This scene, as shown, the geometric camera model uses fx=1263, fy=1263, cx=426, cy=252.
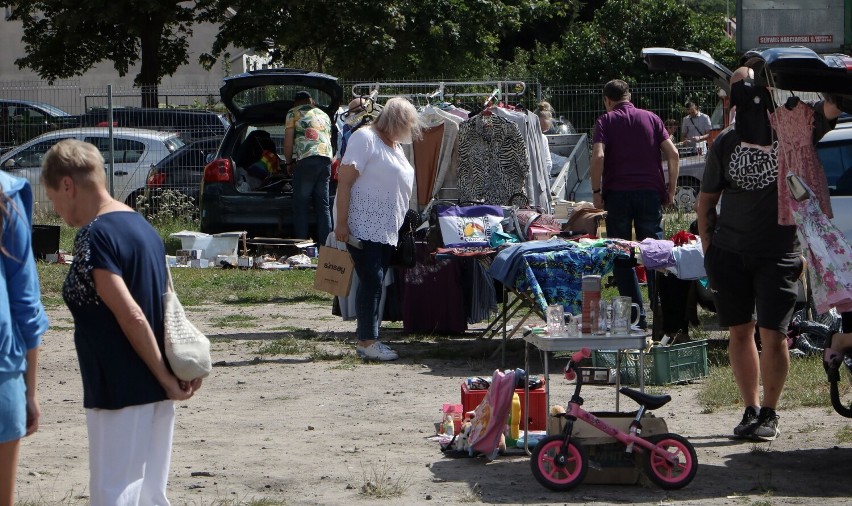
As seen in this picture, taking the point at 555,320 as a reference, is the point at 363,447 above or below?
below

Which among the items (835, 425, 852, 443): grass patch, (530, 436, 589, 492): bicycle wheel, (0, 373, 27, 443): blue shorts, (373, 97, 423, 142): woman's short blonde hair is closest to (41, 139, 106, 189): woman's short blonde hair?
(0, 373, 27, 443): blue shorts

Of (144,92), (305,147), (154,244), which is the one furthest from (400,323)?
(144,92)

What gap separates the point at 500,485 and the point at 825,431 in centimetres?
208

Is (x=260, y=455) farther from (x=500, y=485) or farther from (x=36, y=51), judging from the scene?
(x=36, y=51)

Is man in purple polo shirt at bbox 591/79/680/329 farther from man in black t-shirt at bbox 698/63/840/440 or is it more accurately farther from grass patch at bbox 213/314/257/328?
grass patch at bbox 213/314/257/328

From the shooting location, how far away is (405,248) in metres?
9.92

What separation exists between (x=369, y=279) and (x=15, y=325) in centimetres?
537

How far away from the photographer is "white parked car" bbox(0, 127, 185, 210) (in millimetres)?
18438

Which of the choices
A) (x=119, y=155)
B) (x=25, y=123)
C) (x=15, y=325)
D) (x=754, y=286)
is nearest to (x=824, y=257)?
(x=754, y=286)

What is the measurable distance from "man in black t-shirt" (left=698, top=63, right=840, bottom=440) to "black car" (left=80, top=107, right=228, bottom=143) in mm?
13507

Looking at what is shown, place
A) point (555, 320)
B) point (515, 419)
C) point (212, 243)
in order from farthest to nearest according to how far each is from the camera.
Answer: point (212, 243) → point (515, 419) → point (555, 320)

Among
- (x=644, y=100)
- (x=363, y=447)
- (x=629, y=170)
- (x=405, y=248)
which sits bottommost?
(x=363, y=447)

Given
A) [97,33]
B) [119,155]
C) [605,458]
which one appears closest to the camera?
[605,458]

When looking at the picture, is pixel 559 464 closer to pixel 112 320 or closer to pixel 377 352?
pixel 112 320
